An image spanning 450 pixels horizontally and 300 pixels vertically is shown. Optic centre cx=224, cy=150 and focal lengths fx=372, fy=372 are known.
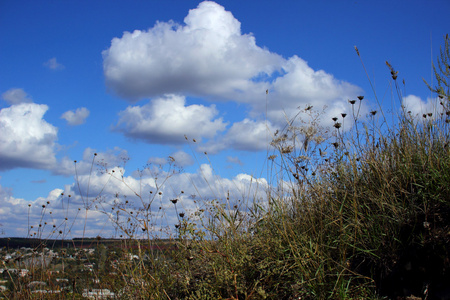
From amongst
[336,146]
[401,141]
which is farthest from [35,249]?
[401,141]

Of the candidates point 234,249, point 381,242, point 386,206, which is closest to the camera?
point 381,242

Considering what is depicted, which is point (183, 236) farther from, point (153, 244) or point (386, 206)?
point (386, 206)

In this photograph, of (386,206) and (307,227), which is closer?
(386,206)

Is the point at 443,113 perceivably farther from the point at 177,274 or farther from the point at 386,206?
the point at 177,274

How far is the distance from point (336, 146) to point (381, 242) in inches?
55.8

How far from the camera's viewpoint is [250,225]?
421cm

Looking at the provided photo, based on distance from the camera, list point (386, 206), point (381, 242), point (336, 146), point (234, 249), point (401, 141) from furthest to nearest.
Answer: point (336, 146)
point (401, 141)
point (234, 249)
point (386, 206)
point (381, 242)

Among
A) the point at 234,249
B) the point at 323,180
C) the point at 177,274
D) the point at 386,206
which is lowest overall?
the point at 177,274

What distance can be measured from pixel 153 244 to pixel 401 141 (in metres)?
3.06

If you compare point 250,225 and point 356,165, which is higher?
point 356,165

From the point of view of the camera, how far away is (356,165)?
4.17 metres

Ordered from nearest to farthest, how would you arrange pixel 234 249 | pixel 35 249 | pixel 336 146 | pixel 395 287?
1. pixel 395 287
2. pixel 234 249
3. pixel 336 146
4. pixel 35 249

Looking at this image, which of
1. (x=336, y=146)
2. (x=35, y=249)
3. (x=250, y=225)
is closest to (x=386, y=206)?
(x=336, y=146)

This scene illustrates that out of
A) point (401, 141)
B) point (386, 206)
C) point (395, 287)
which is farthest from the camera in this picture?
point (401, 141)
